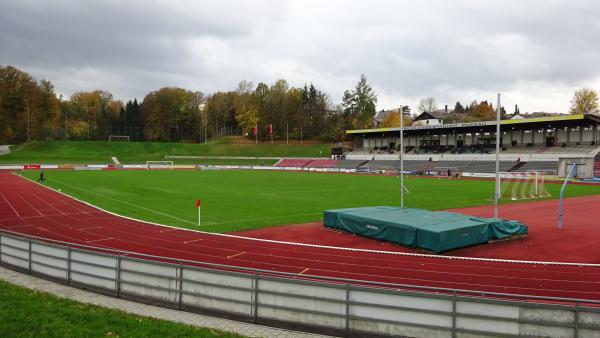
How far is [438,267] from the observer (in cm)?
1415

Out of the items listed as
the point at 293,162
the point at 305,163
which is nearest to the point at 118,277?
the point at 305,163

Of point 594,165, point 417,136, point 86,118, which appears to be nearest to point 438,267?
point 594,165

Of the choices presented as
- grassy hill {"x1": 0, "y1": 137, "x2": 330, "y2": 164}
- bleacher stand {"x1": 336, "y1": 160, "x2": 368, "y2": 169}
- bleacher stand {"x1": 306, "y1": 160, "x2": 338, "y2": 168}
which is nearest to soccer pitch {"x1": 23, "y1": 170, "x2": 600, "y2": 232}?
bleacher stand {"x1": 336, "y1": 160, "x2": 368, "y2": 169}

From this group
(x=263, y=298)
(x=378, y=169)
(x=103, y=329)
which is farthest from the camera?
(x=378, y=169)

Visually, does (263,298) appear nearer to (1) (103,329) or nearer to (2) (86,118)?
(1) (103,329)

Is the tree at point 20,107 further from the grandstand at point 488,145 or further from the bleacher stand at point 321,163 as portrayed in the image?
the grandstand at point 488,145

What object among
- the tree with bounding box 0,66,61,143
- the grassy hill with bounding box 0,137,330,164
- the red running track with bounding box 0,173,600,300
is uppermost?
the tree with bounding box 0,66,61,143

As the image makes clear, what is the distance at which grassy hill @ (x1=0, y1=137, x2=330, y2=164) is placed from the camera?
9394 cm

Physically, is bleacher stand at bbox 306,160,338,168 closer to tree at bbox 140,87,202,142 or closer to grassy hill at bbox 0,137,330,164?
grassy hill at bbox 0,137,330,164

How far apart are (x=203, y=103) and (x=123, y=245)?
13551 cm

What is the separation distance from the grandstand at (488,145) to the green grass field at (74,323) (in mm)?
64146

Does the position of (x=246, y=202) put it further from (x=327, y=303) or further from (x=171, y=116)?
(x=171, y=116)

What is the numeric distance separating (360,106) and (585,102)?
192 ft

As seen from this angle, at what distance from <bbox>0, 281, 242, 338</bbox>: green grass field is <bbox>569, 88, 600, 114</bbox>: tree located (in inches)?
4644
